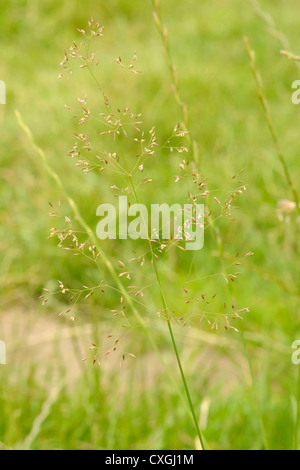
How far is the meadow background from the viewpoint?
109 centimetres

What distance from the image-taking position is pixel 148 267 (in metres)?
1.97

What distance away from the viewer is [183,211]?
1.54 feet

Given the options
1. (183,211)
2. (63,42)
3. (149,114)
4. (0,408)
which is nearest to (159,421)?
(0,408)

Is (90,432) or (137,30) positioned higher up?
(137,30)

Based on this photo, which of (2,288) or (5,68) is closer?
(2,288)

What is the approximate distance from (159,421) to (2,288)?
839mm

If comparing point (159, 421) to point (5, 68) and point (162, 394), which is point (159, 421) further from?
point (5, 68)

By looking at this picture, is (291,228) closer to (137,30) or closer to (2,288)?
(2,288)

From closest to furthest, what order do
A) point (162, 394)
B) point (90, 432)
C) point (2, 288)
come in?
point (90, 432)
point (162, 394)
point (2, 288)

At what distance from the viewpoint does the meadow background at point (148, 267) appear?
1.09 m

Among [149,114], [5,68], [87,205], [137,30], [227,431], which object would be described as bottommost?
[227,431]

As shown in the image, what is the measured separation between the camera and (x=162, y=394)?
1.24m
